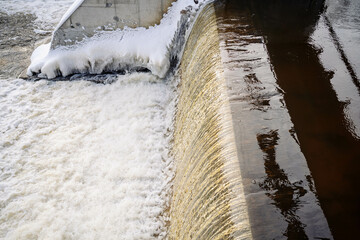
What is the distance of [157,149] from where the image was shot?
418 centimetres

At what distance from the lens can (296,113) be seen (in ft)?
9.32

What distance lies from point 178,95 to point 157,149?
3.52 feet

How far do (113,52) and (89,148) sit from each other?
202 cm

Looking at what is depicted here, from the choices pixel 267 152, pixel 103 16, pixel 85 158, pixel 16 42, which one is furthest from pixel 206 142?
pixel 16 42

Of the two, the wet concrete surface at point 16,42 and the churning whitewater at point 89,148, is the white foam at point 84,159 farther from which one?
the wet concrete surface at point 16,42

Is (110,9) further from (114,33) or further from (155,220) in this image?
(155,220)

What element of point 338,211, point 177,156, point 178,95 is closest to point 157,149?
point 177,156

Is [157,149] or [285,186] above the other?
[285,186]

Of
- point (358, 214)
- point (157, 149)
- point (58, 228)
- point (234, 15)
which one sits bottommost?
point (58, 228)

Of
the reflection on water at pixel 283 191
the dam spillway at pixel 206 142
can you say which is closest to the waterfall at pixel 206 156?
the dam spillway at pixel 206 142

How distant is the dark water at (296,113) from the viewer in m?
2.07

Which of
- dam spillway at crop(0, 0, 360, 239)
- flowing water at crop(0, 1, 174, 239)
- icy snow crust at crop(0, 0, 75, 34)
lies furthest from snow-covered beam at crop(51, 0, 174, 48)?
icy snow crust at crop(0, 0, 75, 34)

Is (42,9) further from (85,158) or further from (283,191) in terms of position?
(283,191)

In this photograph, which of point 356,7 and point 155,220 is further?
point 356,7
